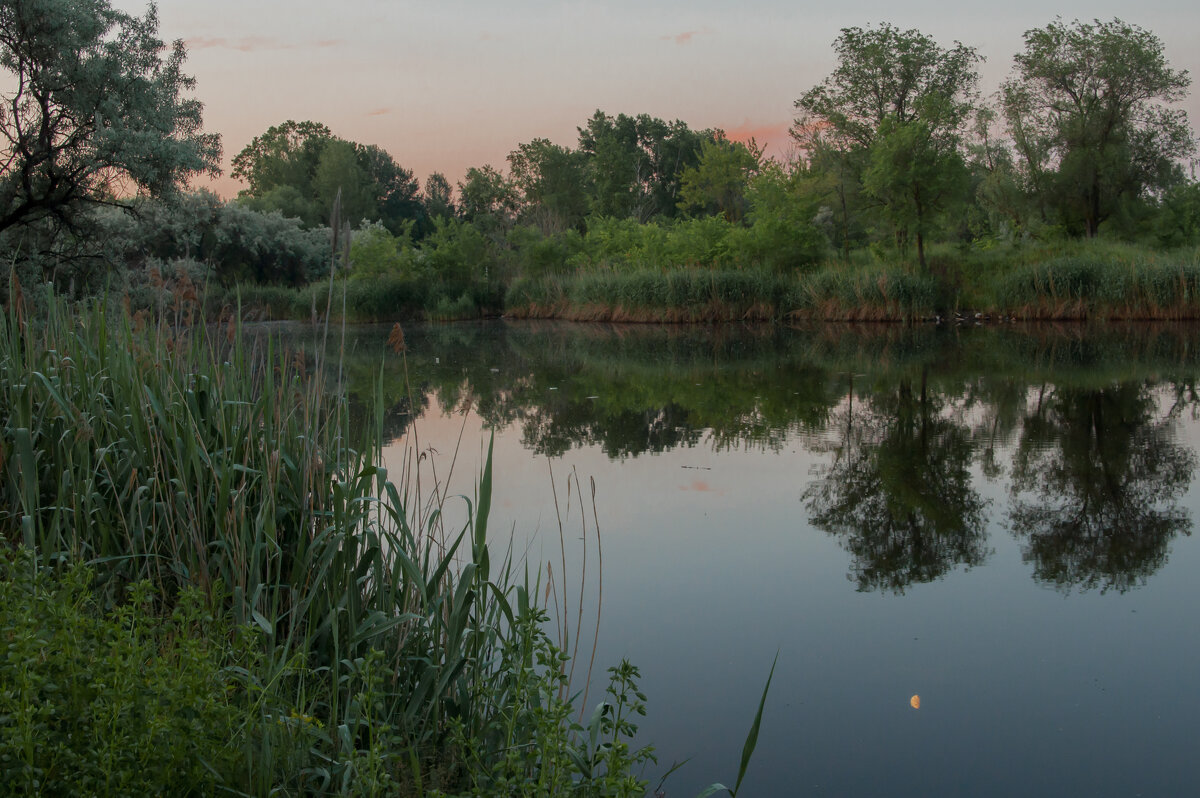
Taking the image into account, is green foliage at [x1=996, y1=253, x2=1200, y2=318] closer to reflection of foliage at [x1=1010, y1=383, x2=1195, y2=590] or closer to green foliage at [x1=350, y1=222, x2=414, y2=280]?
reflection of foliage at [x1=1010, y1=383, x2=1195, y2=590]

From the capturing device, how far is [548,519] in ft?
17.0

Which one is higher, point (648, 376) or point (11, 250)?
point (11, 250)

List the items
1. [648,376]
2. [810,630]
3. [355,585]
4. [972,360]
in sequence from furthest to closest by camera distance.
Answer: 1. [972,360]
2. [648,376]
3. [810,630]
4. [355,585]

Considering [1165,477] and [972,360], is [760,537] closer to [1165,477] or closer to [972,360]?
[1165,477]

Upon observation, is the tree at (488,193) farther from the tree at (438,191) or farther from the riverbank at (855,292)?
the riverbank at (855,292)

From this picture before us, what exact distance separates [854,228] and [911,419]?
26809mm

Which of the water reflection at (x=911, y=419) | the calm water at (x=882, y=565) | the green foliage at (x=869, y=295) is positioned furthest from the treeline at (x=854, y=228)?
the calm water at (x=882, y=565)

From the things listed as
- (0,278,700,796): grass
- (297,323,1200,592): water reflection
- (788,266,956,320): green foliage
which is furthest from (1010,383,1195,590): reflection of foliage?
(788,266,956,320): green foliage

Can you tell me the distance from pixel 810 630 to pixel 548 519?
186 cm

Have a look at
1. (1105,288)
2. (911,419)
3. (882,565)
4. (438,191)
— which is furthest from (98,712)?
(438,191)

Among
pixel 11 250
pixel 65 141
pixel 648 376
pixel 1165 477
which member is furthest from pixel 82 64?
pixel 1165 477

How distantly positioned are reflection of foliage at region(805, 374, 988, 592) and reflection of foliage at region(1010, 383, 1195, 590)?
12.8 inches

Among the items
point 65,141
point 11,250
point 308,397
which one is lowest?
point 308,397

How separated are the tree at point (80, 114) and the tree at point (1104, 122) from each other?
29.1 m
